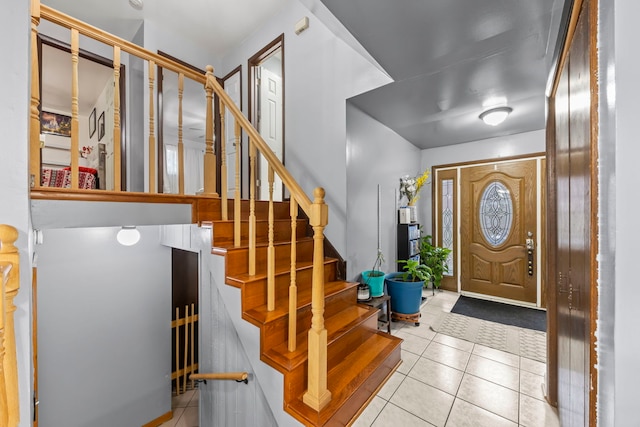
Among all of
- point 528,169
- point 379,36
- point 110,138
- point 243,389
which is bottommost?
point 243,389

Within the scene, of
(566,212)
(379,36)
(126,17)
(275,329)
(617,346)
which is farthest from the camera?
(126,17)

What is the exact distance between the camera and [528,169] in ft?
11.4

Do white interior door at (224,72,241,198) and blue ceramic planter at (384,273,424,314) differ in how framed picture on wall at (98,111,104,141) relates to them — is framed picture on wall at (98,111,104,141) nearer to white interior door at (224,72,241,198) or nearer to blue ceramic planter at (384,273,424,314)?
white interior door at (224,72,241,198)

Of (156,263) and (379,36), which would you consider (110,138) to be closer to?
(156,263)

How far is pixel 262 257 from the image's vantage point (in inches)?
73.4

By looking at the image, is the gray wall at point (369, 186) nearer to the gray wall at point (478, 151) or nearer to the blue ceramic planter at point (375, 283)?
the blue ceramic planter at point (375, 283)

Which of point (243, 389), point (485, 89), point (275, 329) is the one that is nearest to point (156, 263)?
point (243, 389)

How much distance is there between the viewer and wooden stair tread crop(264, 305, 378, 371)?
1.38 meters

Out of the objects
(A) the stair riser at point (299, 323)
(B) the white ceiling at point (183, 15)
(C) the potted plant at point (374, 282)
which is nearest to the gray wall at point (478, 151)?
(C) the potted plant at point (374, 282)

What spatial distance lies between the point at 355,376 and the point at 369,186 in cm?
188

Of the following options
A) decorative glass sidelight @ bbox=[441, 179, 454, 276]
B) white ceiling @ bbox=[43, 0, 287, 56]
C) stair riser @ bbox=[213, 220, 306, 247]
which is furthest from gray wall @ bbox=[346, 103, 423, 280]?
white ceiling @ bbox=[43, 0, 287, 56]

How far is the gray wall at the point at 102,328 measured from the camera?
2.13m

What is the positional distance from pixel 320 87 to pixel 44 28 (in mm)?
3000

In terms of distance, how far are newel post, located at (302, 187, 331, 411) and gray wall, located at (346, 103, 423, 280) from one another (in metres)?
1.21
